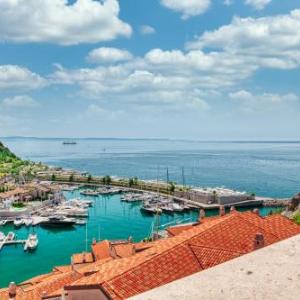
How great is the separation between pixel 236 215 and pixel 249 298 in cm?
1542

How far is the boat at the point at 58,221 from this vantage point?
2378 inches

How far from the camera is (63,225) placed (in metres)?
60.6

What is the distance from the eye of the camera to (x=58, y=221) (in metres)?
60.4

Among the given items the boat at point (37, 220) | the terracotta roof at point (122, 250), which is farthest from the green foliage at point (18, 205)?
the terracotta roof at point (122, 250)

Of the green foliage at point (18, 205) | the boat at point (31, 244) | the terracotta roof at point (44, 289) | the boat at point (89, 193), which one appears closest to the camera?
the terracotta roof at point (44, 289)

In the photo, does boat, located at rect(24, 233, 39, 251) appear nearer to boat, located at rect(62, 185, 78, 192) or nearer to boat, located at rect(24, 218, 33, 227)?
boat, located at rect(24, 218, 33, 227)

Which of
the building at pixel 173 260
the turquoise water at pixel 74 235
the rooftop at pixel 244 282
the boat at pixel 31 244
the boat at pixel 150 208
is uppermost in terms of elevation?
the rooftop at pixel 244 282

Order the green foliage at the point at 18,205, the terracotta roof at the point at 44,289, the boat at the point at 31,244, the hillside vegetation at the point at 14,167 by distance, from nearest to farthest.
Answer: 1. the terracotta roof at the point at 44,289
2. the boat at the point at 31,244
3. the green foliage at the point at 18,205
4. the hillside vegetation at the point at 14,167

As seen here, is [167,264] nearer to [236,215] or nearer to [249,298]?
[236,215]

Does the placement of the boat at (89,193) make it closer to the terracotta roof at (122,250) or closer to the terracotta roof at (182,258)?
the terracotta roof at (122,250)

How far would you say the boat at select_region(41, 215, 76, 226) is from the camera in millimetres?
60406

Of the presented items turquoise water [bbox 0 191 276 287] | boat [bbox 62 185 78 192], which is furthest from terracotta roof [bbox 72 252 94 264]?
boat [bbox 62 185 78 192]

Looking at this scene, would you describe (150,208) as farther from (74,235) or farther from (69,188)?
(69,188)

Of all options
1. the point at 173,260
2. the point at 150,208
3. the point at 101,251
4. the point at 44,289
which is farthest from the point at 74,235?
the point at 173,260
